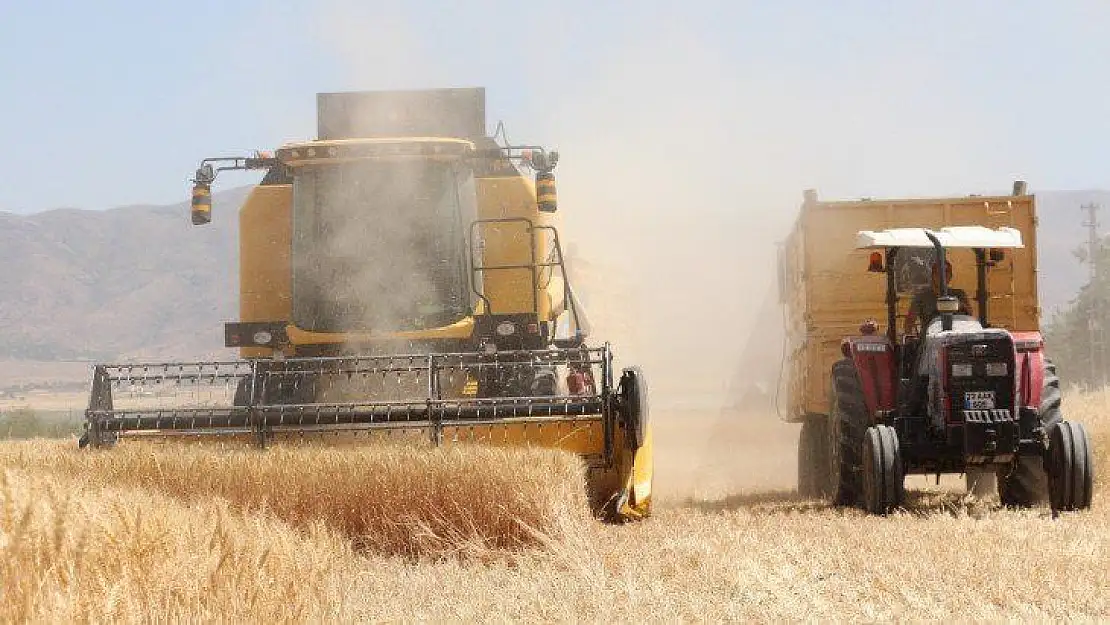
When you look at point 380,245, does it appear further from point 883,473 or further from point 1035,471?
point 1035,471

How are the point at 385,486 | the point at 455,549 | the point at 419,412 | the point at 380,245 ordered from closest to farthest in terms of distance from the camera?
the point at 455,549, the point at 385,486, the point at 419,412, the point at 380,245

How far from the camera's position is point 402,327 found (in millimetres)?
12406

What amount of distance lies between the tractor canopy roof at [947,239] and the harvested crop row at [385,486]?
3.44 m

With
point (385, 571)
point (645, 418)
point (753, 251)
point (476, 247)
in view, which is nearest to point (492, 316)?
point (476, 247)

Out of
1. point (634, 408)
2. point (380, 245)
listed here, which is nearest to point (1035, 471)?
point (634, 408)

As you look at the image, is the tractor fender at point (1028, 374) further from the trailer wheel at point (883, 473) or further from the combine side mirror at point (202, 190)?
the combine side mirror at point (202, 190)

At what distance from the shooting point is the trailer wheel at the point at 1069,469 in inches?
453

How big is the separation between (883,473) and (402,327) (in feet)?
12.5

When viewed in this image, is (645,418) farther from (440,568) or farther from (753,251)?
(753,251)

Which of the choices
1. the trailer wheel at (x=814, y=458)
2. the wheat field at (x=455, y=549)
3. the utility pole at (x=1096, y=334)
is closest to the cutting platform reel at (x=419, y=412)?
the wheat field at (x=455, y=549)

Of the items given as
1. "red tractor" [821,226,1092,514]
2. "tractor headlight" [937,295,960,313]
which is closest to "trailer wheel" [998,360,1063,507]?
"red tractor" [821,226,1092,514]

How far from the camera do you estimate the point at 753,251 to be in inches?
3204

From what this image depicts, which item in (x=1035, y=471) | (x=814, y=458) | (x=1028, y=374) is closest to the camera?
(x=1028, y=374)

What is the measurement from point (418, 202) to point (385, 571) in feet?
13.7
